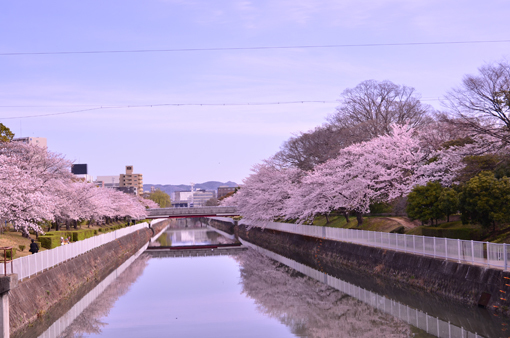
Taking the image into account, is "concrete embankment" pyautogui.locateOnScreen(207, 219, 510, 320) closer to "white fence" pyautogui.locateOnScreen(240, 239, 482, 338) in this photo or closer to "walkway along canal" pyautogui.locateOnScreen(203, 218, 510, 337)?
"walkway along canal" pyautogui.locateOnScreen(203, 218, 510, 337)

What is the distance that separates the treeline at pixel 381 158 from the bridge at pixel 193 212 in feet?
47.6

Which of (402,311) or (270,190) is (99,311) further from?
(270,190)

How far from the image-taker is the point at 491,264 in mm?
20359

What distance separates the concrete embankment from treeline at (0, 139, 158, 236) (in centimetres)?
1855

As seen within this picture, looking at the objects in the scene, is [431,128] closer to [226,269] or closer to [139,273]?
[226,269]

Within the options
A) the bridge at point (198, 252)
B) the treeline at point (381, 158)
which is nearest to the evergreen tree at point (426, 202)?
the treeline at point (381, 158)

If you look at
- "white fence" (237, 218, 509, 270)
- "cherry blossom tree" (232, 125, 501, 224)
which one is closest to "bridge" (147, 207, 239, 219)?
"cherry blossom tree" (232, 125, 501, 224)

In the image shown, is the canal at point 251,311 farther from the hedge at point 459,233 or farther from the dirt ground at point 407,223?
the dirt ground at point 407,223

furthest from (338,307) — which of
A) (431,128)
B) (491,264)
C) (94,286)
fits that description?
(431,128)

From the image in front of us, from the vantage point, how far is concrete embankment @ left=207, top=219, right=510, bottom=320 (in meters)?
20.2

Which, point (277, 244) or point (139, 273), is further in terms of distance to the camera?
point (277, 244)

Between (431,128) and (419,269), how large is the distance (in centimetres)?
3005

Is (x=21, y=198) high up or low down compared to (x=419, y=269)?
up

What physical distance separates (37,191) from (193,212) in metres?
65.4
